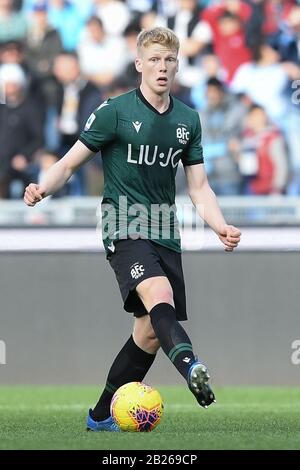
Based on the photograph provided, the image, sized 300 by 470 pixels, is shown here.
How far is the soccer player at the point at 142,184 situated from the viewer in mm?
7082

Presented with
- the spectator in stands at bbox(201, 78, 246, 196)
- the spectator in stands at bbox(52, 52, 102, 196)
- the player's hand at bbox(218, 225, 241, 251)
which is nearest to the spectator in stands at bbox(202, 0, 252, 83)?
the spectator in stands at bbox(201, 78, 246, 196)

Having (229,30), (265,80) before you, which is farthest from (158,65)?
(229,30)

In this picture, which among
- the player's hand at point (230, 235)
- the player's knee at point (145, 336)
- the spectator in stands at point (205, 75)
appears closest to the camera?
the player's hand at point (230, 235)

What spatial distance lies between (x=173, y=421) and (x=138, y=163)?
194 centimetres

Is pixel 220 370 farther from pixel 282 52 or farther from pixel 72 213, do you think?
pixel 282 52

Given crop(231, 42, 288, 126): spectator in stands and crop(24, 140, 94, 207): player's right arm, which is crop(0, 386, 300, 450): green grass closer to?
crop(24, 140, 94, 207): player's right arm

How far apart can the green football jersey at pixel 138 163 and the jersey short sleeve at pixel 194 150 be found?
0.41 feet

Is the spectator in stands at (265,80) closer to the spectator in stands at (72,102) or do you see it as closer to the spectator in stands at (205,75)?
the spectator in stands at (205,75)

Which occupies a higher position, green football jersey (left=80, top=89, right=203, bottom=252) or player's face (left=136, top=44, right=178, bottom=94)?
player's face (left=136, top=44, right=178, bottom=94)

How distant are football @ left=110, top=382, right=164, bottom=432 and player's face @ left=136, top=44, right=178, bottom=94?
182 centimetres

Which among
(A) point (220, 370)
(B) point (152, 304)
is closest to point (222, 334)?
(A) point (220, 370)

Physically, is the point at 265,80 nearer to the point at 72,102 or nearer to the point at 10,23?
the point at 72,102

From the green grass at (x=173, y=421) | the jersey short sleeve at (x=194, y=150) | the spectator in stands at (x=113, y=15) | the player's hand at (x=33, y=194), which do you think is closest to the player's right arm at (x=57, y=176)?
the player's hand at (x=33, y=194)

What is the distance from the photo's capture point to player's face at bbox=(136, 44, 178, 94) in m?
7.07
